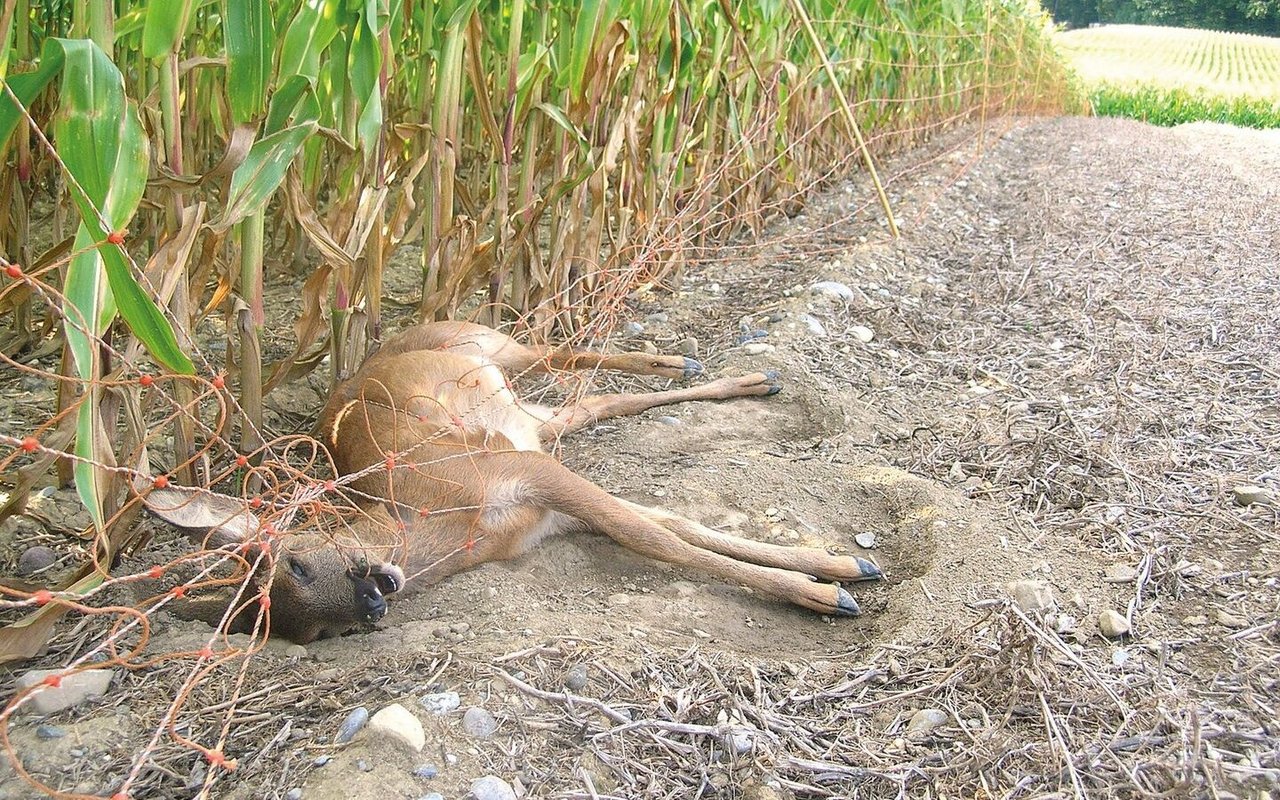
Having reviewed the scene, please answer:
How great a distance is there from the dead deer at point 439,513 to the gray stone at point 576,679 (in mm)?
584

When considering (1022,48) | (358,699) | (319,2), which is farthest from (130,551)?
(1022,48)

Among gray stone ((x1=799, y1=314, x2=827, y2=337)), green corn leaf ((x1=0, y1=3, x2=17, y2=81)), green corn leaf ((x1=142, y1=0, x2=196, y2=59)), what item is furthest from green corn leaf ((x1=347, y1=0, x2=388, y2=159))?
gray stone ((x1=799, y1=314, x2=827, y2=337))

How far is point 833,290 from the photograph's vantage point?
5.25 m

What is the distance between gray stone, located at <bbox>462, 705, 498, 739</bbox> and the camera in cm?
208

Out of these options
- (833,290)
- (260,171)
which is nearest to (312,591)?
(260,171)

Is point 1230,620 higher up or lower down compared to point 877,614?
higher up

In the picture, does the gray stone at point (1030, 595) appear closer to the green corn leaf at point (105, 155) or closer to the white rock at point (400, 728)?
the white rock at point (400, 728)

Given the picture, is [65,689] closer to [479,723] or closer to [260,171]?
[479,723]

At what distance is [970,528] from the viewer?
296 centimetres

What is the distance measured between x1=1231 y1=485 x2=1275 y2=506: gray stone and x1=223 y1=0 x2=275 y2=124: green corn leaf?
3.03m

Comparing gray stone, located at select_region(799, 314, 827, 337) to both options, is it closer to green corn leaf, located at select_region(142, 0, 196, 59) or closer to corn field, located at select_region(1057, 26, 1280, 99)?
green corn leaf, located at select_region(142, 0, 196, 59)

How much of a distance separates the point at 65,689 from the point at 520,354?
235cm

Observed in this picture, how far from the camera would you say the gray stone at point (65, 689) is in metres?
2.17

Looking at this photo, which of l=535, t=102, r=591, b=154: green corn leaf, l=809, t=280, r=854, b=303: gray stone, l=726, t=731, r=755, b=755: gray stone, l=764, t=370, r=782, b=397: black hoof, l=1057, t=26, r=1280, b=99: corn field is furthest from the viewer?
l=1057, t=26, r=1280, b=99: corn field
